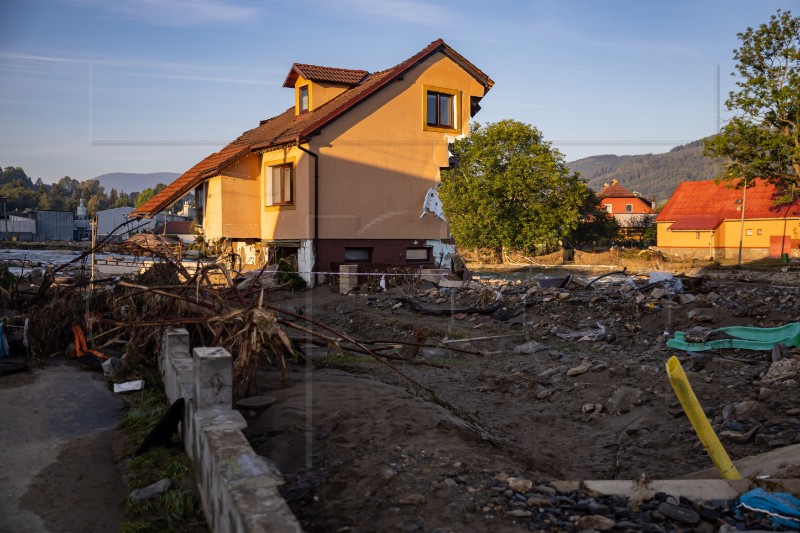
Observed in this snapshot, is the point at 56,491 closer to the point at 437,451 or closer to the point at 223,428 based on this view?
the point at 223,428

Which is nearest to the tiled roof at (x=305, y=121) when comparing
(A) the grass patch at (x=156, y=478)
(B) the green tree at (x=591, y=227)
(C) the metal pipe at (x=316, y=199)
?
(C) the metal pipe at (x=316, y=199)

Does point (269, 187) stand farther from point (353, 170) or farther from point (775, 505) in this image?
point (775, 505)

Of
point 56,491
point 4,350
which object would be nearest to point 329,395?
point 56,491

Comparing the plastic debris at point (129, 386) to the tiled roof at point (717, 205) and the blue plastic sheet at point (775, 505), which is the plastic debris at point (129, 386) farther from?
the tiled roof at point (717, 205)

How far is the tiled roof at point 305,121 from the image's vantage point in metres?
21.7

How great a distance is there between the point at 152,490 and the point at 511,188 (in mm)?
33813

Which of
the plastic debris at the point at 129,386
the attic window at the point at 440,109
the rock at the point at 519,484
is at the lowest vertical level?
Result: the plastic debris at the point at 129,386

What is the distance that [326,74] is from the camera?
24.4 metres

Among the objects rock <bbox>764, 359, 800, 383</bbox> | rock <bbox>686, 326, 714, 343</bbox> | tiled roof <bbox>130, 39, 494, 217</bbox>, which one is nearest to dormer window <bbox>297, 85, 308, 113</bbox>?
tiled roof <bbox>130, 39, 494, 217</bbox>

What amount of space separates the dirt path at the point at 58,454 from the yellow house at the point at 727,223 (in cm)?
4580

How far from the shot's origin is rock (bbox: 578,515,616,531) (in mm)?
4520

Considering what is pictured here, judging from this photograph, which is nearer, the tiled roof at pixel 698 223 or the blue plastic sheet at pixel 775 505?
the blue plastic sheet at pixel 775 505

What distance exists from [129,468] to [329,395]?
2.26 metres

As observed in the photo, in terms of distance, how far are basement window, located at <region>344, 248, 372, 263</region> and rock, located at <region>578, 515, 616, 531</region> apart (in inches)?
728
